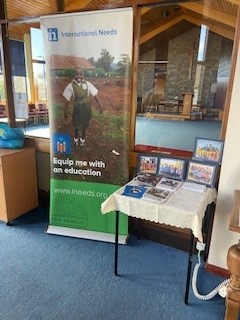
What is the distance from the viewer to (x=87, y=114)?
2.12 m

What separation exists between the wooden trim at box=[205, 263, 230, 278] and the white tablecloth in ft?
1.90

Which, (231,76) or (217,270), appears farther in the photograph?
(217,270)

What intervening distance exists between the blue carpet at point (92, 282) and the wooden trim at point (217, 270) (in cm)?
4

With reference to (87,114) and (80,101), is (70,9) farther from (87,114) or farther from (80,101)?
(87,114)

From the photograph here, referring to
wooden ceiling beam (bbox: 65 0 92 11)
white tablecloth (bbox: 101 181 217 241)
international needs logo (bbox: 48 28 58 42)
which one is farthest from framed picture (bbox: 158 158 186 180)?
wooden ceiling beam (bbox: 65 0 92 11)

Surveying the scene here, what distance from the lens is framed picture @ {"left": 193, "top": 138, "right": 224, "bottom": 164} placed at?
1.74 metres

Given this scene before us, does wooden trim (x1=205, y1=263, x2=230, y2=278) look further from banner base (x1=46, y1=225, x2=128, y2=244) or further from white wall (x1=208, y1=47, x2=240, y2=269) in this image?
banner base (x1=46, y1=225, x2=128, y2=244)

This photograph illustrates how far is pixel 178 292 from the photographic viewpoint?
5.57ft

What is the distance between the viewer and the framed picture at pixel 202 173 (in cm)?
174

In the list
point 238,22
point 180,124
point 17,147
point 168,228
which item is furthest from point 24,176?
point 180,124

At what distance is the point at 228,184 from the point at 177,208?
1.68 ft

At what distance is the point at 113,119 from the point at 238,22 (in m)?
1.13

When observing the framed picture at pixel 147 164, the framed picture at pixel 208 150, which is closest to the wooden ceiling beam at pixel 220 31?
the framed picture at pixel 208 150

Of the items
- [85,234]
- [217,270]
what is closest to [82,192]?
[85,234]
